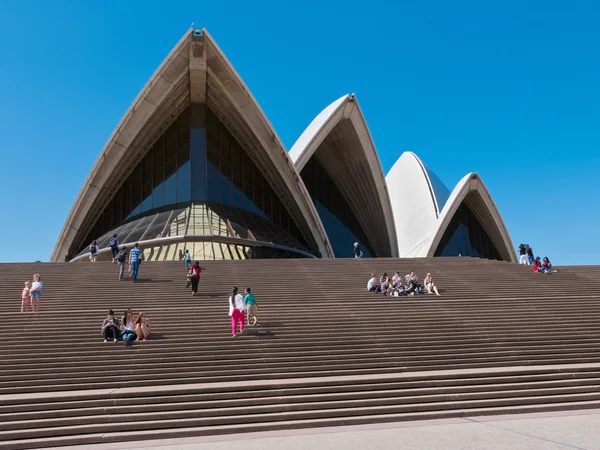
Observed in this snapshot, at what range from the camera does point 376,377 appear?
838 cm

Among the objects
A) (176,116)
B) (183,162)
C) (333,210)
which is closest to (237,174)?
(183,162)

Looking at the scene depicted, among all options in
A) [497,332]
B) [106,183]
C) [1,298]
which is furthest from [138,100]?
[497,332]

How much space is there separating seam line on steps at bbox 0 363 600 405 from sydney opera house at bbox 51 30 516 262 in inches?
626

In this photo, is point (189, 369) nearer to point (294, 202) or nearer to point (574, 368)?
point (574, 368)

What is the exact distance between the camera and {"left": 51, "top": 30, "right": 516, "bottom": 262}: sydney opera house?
25.5m

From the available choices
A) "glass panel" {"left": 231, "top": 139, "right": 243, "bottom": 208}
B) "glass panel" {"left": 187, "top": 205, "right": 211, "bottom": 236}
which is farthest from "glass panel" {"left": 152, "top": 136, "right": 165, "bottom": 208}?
"glass panel" {"left": 231, "top": 139, "right": 243, "bottom": 208}

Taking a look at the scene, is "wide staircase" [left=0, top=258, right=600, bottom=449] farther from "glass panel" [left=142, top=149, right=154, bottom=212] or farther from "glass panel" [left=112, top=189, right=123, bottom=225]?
"glass panel" [left=112, top=189, right=123, bottom=225]

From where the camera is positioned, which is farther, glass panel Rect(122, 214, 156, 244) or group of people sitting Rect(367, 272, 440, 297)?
glass panel Rect(122, 214, 156, 244)

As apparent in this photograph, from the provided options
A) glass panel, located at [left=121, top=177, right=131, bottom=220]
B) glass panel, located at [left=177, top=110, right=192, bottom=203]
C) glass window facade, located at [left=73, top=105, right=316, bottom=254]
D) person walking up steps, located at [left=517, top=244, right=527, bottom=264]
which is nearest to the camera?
person walking up steps, located at [left=517, top=244, right=527, bottom=264]

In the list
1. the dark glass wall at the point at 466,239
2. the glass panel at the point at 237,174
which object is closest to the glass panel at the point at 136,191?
the glass panel at the point at 237,174

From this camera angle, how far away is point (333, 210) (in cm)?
3553

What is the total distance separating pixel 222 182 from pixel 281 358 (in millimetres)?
20847

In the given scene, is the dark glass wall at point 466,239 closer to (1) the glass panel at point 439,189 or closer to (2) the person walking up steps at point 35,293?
(1) the glass panel at point 439,189

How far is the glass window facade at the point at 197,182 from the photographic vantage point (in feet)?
92.8
